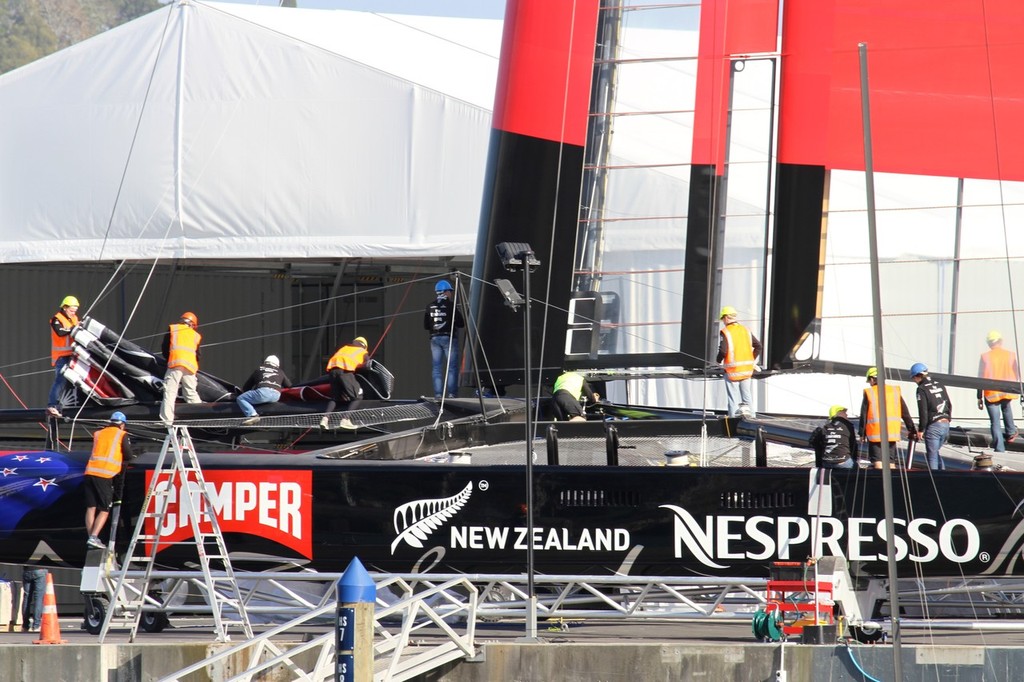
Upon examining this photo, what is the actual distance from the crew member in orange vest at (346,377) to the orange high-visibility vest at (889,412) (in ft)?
14.2

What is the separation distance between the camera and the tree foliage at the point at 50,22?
258 feet

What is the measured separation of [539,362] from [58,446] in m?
4.02

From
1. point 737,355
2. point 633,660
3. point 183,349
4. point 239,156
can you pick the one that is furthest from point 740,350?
point 239,156

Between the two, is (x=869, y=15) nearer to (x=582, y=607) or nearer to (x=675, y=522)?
(x=675, y=522)

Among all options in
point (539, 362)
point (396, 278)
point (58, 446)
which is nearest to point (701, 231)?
point (539, 362)

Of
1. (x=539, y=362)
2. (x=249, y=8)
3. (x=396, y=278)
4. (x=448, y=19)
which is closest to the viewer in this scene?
(x=539, y=362)

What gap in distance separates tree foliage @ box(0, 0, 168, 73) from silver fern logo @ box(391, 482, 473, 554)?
229 ft

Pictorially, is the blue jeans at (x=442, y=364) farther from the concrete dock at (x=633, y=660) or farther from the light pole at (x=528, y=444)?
the concrete dock at (x=633, y=660)

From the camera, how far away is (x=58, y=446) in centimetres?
1141

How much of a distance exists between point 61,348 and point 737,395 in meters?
6.81

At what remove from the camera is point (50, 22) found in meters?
98.5

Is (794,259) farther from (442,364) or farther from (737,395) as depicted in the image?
(442,364)

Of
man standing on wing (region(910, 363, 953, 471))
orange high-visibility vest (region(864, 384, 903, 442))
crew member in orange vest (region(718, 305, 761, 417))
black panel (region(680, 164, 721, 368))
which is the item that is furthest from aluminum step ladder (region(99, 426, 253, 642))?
man standing on wing (region(910, 363, 953, 471))

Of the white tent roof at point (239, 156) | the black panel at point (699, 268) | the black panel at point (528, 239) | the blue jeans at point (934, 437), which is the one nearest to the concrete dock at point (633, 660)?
the blue jeans at point (934, 437)
